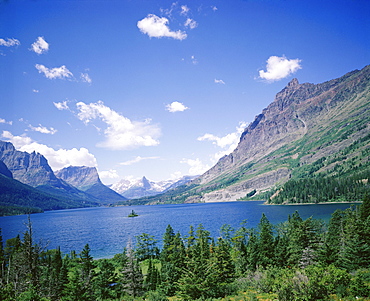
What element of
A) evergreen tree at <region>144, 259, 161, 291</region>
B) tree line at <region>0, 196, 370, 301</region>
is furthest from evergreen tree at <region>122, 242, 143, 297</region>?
evergreen tree at <region>144, 259, 161, 291</region>

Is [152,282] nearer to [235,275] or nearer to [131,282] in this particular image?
[131,282]

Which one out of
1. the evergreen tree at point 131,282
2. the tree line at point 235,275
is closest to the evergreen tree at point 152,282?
the tree line at point 235,275

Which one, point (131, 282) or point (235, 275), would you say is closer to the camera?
point (131, 282)

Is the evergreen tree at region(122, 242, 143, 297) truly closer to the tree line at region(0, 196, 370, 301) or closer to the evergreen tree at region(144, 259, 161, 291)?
the tree line at region(0, 196, 370, 301)

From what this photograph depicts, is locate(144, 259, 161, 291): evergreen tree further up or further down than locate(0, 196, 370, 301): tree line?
further down

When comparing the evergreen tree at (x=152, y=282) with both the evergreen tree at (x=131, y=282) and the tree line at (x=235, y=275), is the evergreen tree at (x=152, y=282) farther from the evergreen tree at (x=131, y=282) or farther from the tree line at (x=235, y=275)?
the evergreen tree at (x=131, y=282)

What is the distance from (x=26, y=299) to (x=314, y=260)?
3932 centimetres

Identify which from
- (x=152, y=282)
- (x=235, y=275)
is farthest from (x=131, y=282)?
(x=235, y=275)

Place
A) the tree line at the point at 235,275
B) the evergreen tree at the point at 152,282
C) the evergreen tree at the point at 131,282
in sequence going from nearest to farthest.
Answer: the tree line at the point at 235,275
the evergreen tree at the point at 131,282
the evergreen tree at the point at 152,282

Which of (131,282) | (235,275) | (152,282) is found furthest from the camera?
(152,282)

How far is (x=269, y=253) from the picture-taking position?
155 feet

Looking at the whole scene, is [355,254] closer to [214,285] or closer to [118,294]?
[214,285]

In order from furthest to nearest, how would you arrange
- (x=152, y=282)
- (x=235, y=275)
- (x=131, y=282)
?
1. (x=152, y=282)
2. (x=235, y=275)
3. (x=131, y=282)

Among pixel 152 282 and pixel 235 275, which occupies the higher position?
pixel 235 275
